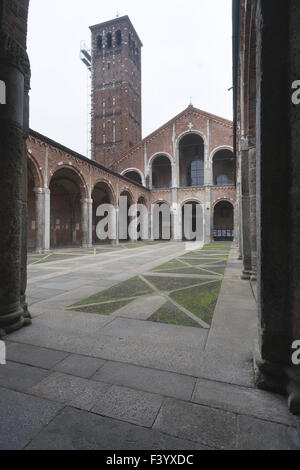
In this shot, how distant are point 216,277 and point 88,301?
3316 mm

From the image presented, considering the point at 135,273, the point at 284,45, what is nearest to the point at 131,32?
the point at 135,273

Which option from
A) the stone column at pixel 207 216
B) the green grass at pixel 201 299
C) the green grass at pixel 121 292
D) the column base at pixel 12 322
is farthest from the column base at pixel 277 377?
the stone column at pixel 207 216

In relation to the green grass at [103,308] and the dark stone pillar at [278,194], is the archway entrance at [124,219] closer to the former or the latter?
the green grass at [103,308]

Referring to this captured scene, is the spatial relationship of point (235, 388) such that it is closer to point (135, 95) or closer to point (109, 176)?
point (109, 176)

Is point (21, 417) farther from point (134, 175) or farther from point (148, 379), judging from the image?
point (134, 175)

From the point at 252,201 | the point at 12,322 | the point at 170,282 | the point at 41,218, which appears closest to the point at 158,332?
the point at 12,322

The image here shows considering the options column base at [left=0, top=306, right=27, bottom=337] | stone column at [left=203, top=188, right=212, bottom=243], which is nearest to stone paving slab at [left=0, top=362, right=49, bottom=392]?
column base at [left=0, top=306, right=27, bottom=337]

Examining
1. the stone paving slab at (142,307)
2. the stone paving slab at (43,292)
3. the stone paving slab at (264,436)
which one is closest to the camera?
the stone paving slab at (264,436)

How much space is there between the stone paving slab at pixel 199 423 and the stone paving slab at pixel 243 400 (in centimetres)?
8

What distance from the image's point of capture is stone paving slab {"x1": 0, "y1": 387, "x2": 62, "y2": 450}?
1317 mm

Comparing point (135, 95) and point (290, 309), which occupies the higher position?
point (135, 95)

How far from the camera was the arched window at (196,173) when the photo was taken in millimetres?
30234

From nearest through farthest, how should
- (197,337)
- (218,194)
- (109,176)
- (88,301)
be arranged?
(197,337)
(88,301)
(109,176)
(218,194)

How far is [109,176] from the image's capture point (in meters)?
20.5
